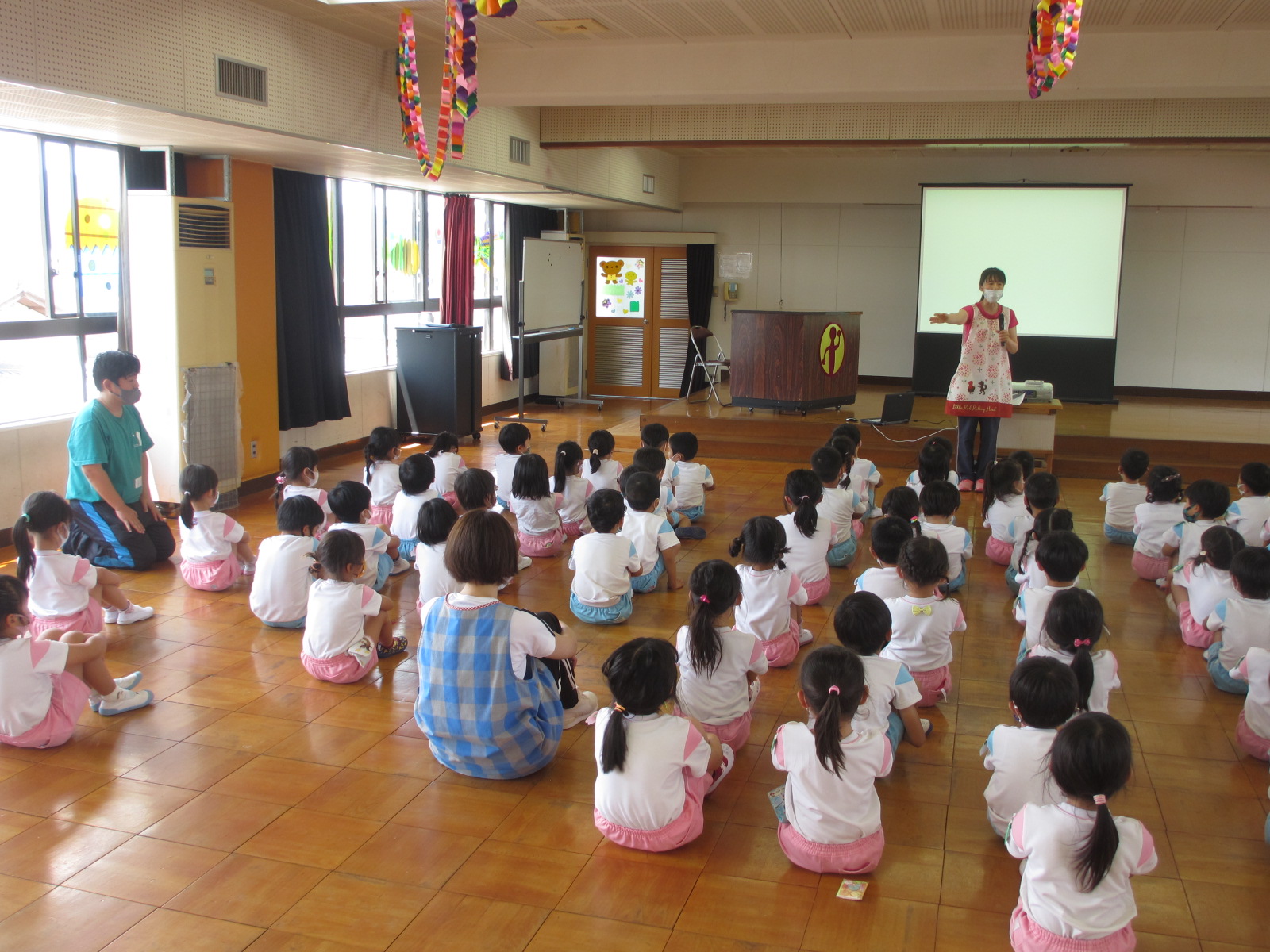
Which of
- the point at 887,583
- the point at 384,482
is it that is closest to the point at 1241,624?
the point at 887,583

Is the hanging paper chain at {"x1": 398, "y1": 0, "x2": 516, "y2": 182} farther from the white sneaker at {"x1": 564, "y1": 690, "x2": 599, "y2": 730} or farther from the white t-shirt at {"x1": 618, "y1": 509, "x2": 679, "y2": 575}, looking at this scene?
the white sneaker at {"x1": 564, "y1": 690, "x2": 599, "y2": 730}

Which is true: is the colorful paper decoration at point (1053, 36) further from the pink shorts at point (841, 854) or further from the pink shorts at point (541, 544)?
the pink shorts at point (541, 544)

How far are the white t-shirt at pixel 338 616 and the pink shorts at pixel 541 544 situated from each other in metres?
1.88

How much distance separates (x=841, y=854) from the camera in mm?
2713

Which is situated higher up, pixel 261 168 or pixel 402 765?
pixel 261 168

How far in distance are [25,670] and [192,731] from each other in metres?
0.56

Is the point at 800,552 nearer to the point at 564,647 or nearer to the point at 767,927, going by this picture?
the point at 564,647

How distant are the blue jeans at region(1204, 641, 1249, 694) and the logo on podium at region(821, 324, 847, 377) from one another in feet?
18.4

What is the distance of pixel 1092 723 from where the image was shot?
7.40 feet

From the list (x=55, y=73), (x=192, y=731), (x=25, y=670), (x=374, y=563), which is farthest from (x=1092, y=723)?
(x=55, y=73)

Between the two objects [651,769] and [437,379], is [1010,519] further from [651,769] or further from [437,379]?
[437,379]

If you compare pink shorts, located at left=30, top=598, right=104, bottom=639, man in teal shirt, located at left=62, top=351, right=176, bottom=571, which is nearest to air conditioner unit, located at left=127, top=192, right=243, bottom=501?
man in teal shirt, located at left=62, top=351, right=176, bottom=571

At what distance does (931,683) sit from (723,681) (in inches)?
36.7

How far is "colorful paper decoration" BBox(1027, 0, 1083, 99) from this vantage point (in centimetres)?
385
